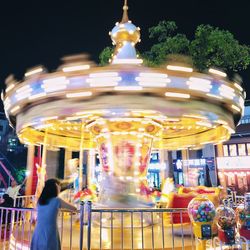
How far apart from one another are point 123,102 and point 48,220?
2.27 m

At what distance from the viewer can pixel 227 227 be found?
3.58 m

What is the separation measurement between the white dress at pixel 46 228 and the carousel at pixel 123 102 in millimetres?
2014

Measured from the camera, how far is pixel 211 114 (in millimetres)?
5168

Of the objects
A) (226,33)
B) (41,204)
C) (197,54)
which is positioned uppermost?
(226,33)

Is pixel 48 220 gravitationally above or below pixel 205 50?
below

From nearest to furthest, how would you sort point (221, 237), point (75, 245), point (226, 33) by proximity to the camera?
point (221, 237) < point (75, 245) < point (226, 33)

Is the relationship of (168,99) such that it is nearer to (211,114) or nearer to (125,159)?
(211,114)

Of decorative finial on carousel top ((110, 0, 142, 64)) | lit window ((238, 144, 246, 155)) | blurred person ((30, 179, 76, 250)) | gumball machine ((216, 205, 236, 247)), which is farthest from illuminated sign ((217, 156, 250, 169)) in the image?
blurred person ((30, 179, 76, 250))

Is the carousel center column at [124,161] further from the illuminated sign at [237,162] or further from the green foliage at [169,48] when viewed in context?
the illuminated sign at [237,162]

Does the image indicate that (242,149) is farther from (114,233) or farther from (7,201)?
(114,233)

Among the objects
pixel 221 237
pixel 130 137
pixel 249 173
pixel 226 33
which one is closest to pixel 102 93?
pixel 130 137

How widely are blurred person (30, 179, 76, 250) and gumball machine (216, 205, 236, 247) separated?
2013 mm

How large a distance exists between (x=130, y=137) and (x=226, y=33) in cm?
1095

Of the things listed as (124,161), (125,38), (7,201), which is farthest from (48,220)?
(7,201)
